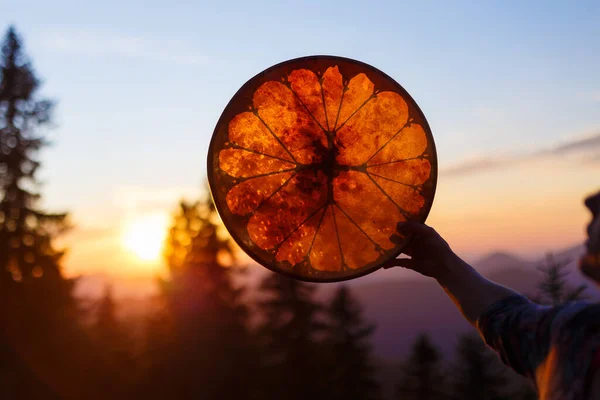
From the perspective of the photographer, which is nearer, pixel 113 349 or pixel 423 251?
pixel 423 251

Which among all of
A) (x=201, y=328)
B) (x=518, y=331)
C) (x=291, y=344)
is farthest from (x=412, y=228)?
(x=201, y=328)

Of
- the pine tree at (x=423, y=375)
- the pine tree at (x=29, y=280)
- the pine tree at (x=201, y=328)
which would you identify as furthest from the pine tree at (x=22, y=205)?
the pine tree at (x=423, y=375)

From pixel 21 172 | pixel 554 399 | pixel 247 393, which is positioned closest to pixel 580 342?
pixel 554 399

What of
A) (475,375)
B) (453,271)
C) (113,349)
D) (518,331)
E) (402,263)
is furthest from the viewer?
(113,349)

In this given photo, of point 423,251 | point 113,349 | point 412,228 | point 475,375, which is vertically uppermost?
point 113,349

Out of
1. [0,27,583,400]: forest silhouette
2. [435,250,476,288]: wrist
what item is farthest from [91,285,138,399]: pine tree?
[435,250,476,288]: wrist

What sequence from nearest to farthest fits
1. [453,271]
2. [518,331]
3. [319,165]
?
[518,331]
[453,271]
[319,165]

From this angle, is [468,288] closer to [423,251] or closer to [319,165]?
[423,251]
